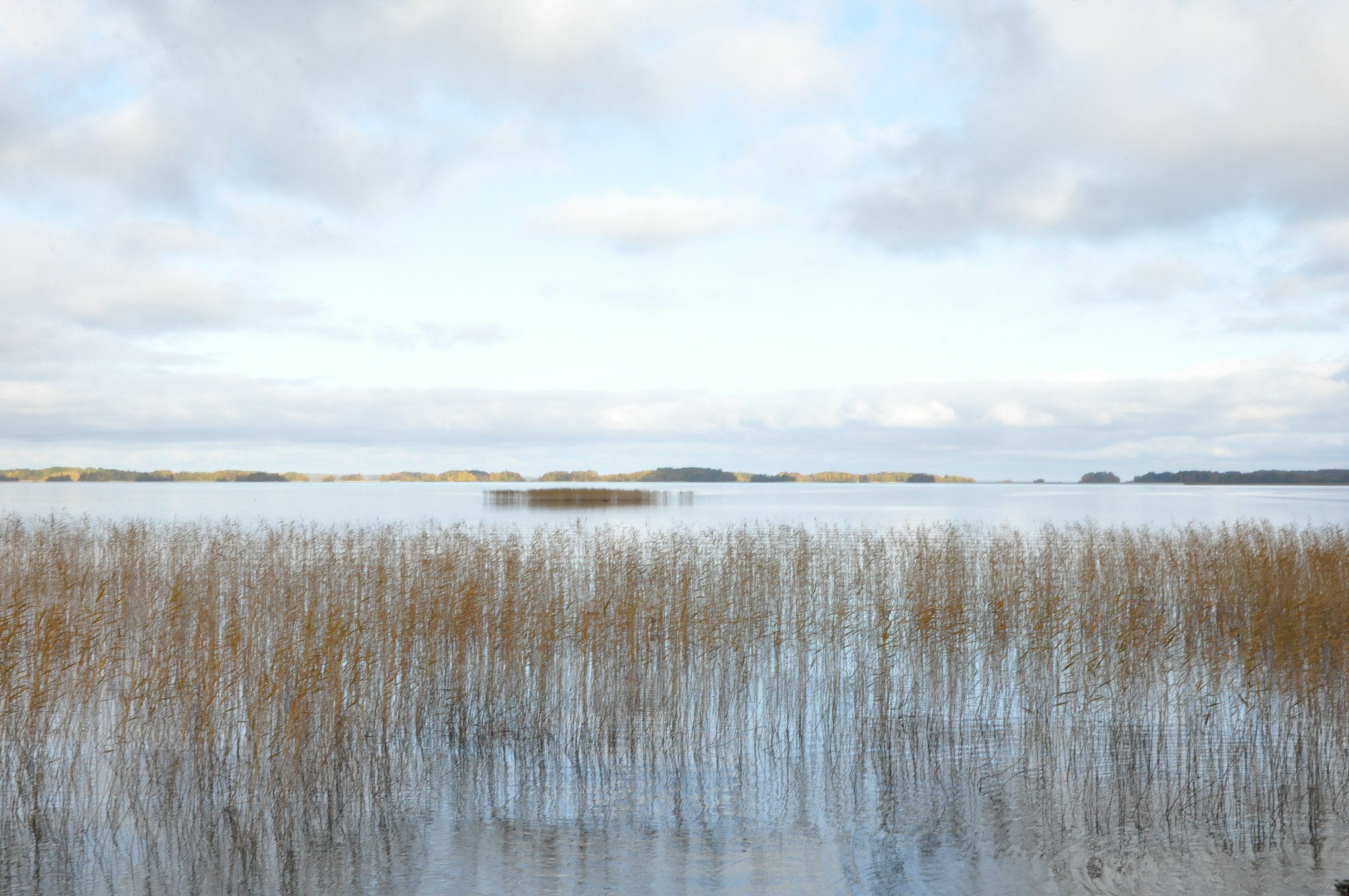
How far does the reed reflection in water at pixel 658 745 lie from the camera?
20.6ft

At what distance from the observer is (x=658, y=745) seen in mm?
8836

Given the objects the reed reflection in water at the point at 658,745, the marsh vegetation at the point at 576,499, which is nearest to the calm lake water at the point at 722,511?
the marsh vegetation at the point at 576,499

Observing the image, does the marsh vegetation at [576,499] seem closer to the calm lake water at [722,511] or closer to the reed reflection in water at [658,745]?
the calm lake water at [722,511]

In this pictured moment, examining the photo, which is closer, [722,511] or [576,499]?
[722,511]

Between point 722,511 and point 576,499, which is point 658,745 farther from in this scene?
point 576,499

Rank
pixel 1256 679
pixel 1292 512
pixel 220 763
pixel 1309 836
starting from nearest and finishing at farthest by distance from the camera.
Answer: pixel 1309 836 < pixel 220 763 < pixel 1256 679 < pixel 1292 512

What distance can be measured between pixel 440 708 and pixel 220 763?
267cm

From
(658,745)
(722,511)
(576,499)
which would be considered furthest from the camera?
(576,499)

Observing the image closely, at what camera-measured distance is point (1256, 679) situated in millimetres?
10734

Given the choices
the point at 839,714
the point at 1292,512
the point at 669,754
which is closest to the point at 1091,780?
the point at 839,714

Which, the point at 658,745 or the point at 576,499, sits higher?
the point at 576,499

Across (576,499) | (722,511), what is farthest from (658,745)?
(576,499)

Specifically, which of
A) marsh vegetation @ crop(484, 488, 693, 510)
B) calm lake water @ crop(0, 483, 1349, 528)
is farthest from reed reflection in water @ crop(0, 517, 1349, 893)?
→ marsh vegetation @ crop(484, 488, 693, 510)

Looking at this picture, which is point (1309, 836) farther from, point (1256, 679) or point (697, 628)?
point (697, 628)
